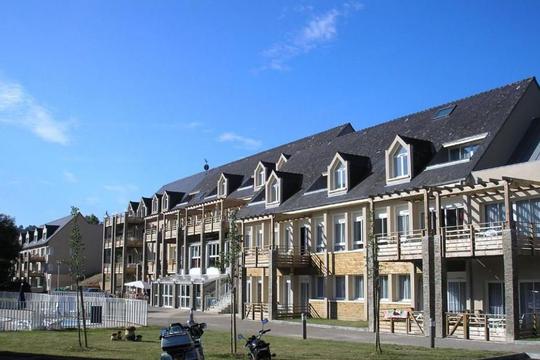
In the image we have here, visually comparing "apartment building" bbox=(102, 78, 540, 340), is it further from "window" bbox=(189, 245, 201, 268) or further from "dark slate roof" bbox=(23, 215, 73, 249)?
"dark slate roof" bbox=(23, 215, 73, 249)

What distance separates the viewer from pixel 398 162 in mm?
32188

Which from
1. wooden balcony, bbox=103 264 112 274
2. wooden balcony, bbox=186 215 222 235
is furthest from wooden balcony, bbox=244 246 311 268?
wooden balcony, bbox=103 264 112 274

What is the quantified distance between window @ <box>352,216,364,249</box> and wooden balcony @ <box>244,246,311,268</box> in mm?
4095

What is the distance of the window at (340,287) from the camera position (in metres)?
35.5

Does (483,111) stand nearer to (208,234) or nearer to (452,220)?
(452,220)

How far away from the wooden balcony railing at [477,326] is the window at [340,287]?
1082 cm

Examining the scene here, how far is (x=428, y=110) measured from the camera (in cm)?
3650

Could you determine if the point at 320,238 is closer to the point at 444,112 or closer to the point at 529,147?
the point at 444,112

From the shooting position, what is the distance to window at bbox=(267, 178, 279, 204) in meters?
41.6

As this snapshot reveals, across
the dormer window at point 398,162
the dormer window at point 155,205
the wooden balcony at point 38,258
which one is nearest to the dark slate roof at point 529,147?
the dormer window at point 398,162

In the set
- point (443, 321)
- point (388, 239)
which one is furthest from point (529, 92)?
point (443, 321)

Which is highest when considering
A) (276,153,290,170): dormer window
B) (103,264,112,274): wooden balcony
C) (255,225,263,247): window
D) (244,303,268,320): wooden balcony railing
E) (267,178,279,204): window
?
(276,153,290,170): dormer window

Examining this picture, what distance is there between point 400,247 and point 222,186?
26750 millimetres

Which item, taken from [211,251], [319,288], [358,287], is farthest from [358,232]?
[211,251]
